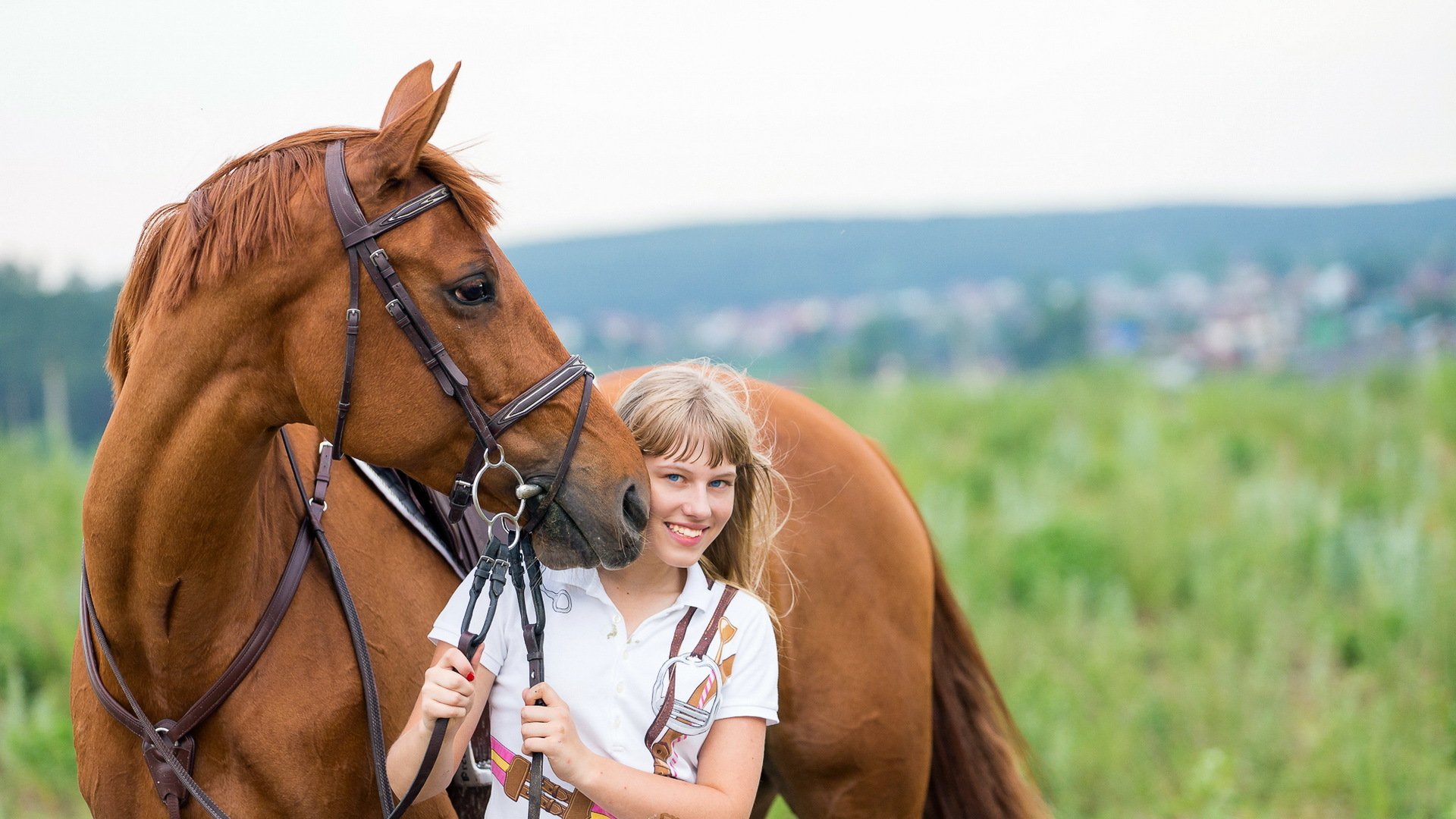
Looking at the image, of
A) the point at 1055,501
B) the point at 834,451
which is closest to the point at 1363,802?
the point at 834,451

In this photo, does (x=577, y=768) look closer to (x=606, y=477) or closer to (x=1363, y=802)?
(x=606, y=477)

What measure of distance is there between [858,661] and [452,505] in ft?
4.33

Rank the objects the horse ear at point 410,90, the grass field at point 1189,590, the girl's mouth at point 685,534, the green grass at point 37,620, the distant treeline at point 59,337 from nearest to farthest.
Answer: the girl's mouth at point 685,534
the horse ear at point 410,90
the green grass at point 37,620
the grass field at point 1189,590
the distant treeline at point 59,337

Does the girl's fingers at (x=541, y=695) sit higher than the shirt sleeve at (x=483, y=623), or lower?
lower

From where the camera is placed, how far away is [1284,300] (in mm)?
10125

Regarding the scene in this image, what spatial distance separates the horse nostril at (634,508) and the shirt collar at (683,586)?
14 cm

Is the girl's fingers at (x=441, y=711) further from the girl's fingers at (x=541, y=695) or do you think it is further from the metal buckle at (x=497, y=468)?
the metal buckle at (x=497, y=468)

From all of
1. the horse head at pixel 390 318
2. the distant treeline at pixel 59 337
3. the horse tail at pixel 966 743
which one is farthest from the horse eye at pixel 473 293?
the distant treeline at pixel 59 337

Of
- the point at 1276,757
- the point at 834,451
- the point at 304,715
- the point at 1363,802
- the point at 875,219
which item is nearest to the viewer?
the point at 304,715

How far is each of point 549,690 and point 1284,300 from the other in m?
10.3

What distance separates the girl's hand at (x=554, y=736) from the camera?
5.01 feet

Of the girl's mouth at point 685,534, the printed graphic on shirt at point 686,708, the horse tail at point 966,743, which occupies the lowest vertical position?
the horse tail at point 966,743

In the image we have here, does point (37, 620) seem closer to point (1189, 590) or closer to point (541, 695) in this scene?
point (541, 695)

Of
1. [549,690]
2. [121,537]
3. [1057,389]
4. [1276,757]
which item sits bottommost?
[1276,757]
